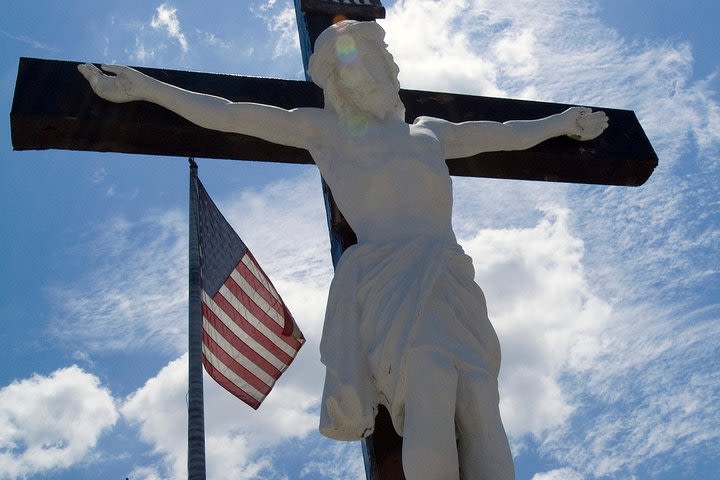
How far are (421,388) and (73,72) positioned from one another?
8.05 feet

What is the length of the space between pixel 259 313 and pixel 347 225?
4.22 metres

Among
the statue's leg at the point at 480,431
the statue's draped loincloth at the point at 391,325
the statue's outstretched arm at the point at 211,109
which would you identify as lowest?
the statue's leg at the point at 480,431

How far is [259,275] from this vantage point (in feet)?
30.0

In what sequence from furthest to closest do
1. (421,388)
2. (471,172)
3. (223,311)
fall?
(223,311), (471,172), (421,388)

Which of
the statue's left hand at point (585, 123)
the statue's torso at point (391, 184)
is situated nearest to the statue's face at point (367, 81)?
the statue's torso at point (391, 184)

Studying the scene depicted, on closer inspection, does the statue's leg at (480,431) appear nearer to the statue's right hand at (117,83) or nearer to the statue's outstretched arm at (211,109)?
the statue's outstretched arm at (211,109)

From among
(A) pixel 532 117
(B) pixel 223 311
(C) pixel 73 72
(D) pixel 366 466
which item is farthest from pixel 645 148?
(B) pixel 223 311

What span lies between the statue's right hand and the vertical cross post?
1071 millimetres

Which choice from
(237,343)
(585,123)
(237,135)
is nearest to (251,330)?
(237,343)

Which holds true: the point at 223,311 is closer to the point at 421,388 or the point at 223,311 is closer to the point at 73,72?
the point at 73,72

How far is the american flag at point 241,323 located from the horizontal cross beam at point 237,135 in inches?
147

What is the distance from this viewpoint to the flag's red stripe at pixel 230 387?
850cm

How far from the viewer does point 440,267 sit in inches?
149

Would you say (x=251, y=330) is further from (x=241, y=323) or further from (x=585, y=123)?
(x=585, y=123)
